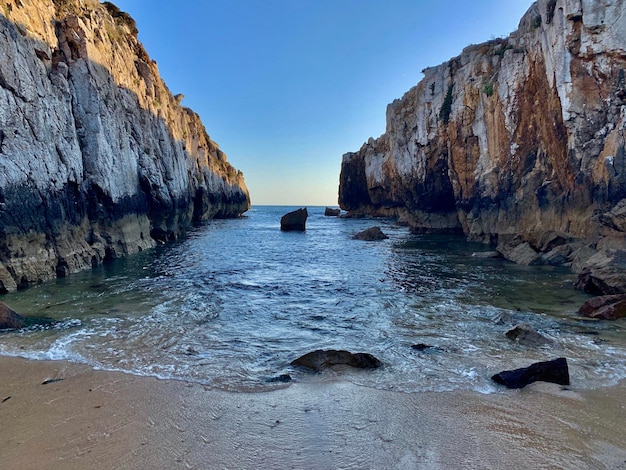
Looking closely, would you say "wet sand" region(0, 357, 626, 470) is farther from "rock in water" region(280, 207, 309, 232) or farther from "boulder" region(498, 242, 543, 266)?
"rock in water" region(280, 207, 309, 232)

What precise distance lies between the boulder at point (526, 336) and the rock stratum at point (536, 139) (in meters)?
5.06

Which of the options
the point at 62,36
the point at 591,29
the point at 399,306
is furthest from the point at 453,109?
the point at 62,36

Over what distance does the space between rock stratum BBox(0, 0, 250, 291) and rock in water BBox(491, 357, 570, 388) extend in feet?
44.6

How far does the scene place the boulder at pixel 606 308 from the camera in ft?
28.5

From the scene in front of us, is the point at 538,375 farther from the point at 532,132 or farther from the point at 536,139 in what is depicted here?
the point at 532,132

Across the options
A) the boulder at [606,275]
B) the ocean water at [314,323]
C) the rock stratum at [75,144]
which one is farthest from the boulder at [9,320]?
the boulder at [606,275]

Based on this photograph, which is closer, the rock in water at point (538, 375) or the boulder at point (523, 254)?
the rock in water at point (538, 375)

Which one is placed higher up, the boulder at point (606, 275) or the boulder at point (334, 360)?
the boulder at point (606, 275)

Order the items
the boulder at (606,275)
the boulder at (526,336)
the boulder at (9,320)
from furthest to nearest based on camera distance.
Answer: the boulder at (606,275)
the boulder at (9,320)
the boulder at (526,336)

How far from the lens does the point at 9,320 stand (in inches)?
316

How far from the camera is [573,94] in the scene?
A: 15.4 m

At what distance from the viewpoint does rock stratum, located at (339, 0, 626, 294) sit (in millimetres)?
13977

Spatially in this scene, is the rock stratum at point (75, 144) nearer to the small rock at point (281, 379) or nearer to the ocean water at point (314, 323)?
the ocean water at point (314, 323)

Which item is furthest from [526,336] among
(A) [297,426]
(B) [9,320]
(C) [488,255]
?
(C) [488,255]
